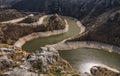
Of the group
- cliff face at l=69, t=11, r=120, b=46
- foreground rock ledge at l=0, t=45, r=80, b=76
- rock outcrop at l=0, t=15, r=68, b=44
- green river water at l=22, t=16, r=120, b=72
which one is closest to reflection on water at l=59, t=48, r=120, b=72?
green river water at l=22, t=16, r=120, b=72

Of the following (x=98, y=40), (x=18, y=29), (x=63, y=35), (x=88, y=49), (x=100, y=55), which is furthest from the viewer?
(x=63, y=35)

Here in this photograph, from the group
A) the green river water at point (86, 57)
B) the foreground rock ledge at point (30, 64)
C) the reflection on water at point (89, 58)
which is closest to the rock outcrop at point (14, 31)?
the green river water at point (86, 57)

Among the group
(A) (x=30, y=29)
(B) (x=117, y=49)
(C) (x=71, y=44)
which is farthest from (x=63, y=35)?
(B) (x=117, y=49)

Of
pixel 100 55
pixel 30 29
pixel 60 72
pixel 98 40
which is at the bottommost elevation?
pixel 60 72

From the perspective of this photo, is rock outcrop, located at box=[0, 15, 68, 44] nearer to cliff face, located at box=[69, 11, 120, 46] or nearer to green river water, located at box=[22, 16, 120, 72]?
green river water, located at box=[22, 16, 120, 72]

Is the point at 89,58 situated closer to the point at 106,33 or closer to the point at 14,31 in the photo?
the point at 106,33

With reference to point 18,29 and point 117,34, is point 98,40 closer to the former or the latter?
point 117,34
